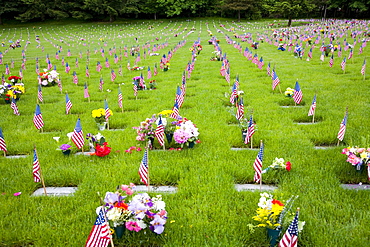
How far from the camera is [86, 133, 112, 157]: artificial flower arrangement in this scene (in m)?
4.32

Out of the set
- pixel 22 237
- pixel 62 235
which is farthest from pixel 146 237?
pixel 22 237

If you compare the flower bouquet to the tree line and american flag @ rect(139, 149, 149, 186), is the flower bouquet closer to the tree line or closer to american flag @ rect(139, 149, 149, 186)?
american flag @ rect(139, 149, 149, 186)

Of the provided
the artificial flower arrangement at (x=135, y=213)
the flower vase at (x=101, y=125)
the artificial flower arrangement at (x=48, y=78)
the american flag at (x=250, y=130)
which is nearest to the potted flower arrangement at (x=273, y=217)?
the artificial flower arrangement at (x=135, y=213)

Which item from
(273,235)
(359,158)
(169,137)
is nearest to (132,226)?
(273,235)

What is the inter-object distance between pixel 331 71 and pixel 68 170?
31.2ft

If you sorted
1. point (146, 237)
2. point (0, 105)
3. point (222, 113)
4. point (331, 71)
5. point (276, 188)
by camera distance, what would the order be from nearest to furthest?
point (146, 237) < point (276, 188) < point (222, 113) < point (0, 105) < point (331, 71)

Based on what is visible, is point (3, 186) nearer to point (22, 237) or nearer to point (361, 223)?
point (22, 237)

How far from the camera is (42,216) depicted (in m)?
3.06

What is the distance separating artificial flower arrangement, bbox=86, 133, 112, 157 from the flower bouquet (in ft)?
5.90

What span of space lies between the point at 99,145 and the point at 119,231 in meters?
2.07

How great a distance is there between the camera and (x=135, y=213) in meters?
2.55

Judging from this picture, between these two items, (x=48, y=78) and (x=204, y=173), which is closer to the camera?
(x=204, y=173)

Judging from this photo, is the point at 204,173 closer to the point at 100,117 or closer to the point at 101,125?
the point at 101,125

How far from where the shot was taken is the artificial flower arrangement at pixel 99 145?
432 cm
